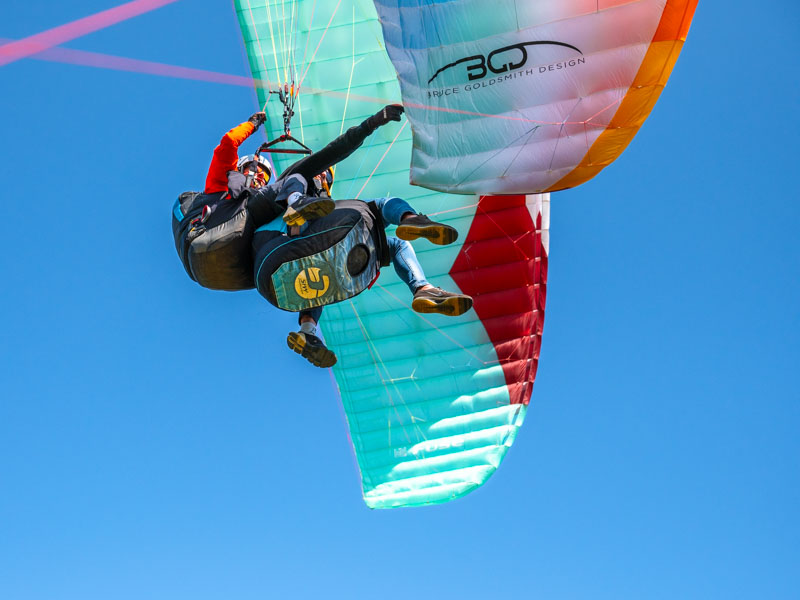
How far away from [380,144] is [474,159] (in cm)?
164

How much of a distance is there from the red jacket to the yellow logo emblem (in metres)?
1.01

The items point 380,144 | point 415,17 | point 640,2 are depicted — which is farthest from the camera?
point 380,144

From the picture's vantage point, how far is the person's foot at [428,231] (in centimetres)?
439

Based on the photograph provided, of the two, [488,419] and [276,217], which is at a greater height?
[276,217]

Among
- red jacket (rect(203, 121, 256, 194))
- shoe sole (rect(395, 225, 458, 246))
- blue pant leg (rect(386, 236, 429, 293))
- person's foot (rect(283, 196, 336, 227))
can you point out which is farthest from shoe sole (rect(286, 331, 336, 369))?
red jacket (rect(203, 121, 256, 194))

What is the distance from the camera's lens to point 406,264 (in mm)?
4926

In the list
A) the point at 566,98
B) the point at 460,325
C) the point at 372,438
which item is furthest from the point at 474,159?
the point at 372,438

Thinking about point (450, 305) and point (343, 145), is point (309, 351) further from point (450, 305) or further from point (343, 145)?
point (343, 145)

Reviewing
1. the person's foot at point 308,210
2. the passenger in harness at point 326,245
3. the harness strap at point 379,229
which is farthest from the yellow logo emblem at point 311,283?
the harness strap at point 379,229

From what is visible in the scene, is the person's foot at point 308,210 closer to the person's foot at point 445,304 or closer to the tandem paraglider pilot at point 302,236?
the tandem paraglider pilot at point 302,236

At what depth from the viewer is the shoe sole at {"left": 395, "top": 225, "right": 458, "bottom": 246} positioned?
173 inches

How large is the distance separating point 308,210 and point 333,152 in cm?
65

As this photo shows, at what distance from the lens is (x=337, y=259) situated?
4523mm

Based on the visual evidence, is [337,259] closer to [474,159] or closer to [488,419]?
[474,159]
